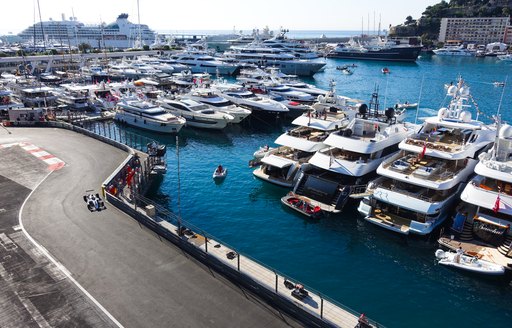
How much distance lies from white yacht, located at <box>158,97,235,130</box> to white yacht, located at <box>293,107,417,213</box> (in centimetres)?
2710

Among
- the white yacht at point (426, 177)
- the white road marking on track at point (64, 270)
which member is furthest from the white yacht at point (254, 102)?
the white road marking on track at point (64, 270)

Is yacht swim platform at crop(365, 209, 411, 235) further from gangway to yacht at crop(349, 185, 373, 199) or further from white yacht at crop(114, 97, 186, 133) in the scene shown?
white yacht at crop(114, 97, 186, 133)

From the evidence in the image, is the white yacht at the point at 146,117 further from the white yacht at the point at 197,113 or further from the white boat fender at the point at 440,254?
the white boat fender at the point at 440,254

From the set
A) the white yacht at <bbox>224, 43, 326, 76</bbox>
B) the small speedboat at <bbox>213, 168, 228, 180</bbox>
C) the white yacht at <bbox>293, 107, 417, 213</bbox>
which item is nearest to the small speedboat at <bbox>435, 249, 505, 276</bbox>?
the white yacht at <bbox>293, 107, 417, 213</bbox>

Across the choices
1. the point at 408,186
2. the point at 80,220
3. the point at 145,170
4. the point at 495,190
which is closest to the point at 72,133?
the point at 145,170

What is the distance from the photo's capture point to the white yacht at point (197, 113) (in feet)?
212

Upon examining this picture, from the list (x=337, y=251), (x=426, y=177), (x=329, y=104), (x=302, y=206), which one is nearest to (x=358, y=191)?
(x=302, y=206)

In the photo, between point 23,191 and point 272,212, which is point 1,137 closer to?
point 23,191

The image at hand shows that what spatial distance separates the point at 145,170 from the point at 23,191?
37.0 feet

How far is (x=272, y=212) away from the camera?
36438mm

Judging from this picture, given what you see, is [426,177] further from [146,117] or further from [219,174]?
[146,117]

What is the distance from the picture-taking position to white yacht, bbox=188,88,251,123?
67.5 m

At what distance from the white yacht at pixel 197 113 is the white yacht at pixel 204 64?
67656 mm

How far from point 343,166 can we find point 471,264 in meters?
14.4
